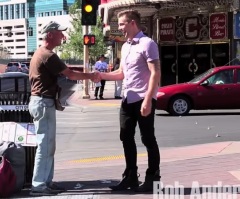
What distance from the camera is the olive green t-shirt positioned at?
620cm

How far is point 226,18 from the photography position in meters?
25.4

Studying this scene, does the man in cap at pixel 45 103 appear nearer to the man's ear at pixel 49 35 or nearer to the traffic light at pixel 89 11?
the man's ear at pixel 49 35

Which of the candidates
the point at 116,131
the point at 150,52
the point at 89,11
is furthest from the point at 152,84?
the point at 89,11

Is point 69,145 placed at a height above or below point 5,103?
below

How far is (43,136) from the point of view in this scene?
20.4 ft

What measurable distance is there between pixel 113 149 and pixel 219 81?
7.50 m

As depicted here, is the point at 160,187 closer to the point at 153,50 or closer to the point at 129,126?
the point at 129,126

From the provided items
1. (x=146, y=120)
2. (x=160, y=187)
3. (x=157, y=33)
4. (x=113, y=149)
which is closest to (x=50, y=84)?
(x=146, y=120)

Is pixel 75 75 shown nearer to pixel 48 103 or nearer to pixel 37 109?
pixel 48 103

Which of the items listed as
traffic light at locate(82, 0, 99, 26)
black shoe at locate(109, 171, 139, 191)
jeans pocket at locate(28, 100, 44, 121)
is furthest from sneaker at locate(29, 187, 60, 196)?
traffic light at locate(82, 0, 99, 26)

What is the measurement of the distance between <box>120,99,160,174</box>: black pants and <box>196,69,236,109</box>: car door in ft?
34.6

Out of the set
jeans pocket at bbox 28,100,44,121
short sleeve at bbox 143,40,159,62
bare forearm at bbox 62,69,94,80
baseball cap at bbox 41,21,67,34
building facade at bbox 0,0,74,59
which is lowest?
jeans pocket at bbox 28,100,44,121

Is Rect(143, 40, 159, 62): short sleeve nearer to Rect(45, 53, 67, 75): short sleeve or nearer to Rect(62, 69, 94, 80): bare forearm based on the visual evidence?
Rect(62, 69, 94, 80): bare forearm

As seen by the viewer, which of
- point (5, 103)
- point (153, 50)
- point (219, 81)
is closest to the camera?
point (153, 50)
